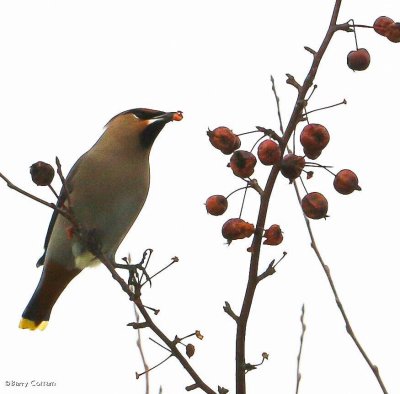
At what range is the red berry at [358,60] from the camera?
2.31 m

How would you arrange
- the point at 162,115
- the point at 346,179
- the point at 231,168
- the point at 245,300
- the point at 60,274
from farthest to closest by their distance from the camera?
1. the point at 60,274
2. the point at 162,115
3. the point at 346,179
4. the point at 231,168
5. the point at 245,300

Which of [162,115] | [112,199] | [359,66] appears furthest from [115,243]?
[359,66]

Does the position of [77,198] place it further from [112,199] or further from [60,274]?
[60,274]

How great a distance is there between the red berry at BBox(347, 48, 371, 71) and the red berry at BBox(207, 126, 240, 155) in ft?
1.25

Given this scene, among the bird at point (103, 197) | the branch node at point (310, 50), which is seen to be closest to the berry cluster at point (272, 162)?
the branch node at point (310, 50)

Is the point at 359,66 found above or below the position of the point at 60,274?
below

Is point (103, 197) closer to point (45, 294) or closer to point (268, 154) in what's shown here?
point (45, 294)

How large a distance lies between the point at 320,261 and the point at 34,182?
2.76ft

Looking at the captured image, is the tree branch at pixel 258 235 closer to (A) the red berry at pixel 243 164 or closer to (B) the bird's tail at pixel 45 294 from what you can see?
(A) the red berry at pixel 243 164

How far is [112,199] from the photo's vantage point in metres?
4.39

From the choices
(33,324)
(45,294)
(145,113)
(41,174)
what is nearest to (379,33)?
(41,174)

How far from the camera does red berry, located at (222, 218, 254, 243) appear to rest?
2.19 meters

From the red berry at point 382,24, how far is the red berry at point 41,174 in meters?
1.00

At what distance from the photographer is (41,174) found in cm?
236
